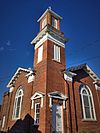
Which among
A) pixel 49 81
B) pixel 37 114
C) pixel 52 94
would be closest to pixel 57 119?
pixel 37 114

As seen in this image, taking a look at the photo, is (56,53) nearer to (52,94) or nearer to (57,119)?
(52,94)

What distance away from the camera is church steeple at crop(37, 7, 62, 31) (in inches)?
657

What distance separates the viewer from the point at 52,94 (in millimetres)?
12109

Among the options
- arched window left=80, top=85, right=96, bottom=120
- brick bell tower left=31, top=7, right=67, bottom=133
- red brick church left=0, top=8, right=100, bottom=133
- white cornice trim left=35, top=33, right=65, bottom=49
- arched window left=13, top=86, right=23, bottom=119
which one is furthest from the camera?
arched window left=13, top=86, right=23, bottom=119

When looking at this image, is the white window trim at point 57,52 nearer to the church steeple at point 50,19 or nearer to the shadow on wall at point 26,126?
the church steeple at point 50,19

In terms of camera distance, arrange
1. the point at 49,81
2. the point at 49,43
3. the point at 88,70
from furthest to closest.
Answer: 1. the point at 88,70
2. the point at 49,43
3. the point at 49,81

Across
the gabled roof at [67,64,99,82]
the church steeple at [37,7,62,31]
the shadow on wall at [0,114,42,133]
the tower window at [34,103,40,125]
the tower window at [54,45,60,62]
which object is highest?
the church steeple at [37,7,62,31]

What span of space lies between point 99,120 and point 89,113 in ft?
4.89

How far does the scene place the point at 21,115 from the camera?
46.8 ft

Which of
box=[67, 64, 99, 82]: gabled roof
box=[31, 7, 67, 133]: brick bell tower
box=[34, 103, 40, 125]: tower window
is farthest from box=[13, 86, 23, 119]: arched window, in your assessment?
box=[67, 64, 99, 82]: gabled roof

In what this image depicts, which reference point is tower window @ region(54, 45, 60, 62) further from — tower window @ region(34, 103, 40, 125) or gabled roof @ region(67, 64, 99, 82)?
tower window @ region(34, 103, 40, 125)

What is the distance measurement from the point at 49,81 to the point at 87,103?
17.8 ft

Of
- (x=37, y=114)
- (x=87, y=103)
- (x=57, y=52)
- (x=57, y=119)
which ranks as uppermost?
(x=57, y=52)

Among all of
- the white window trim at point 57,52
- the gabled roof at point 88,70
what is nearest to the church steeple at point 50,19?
the white window trim at point 57,52
